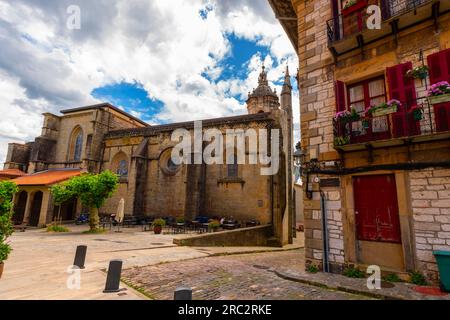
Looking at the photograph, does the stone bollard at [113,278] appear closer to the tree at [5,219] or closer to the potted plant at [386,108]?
the tree at [5,219]

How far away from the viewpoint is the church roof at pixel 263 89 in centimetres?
3138

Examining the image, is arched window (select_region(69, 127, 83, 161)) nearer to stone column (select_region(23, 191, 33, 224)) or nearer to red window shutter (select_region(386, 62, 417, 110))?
stone column (select_region(23, 191, 33, 224))

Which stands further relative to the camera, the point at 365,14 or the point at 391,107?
the point at 365,14

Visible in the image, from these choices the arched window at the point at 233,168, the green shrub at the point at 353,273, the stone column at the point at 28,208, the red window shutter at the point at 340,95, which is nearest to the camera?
the green shrub at the point at 353,273

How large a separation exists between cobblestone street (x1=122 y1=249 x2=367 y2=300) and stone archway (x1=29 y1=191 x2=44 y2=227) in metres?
20.0

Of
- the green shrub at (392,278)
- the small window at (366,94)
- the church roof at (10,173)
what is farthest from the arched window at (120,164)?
the green shrub at (392,278)

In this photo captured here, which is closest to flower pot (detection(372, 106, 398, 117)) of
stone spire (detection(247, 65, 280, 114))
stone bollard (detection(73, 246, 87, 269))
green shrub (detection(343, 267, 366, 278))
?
green shrub (detection(343, 267, 366, 278))

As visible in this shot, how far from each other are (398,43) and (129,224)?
20.0 meters

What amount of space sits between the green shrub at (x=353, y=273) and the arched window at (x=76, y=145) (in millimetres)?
28229

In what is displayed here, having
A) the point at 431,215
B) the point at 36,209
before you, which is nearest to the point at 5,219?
the point at 431,215

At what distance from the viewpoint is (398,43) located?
649 cm
